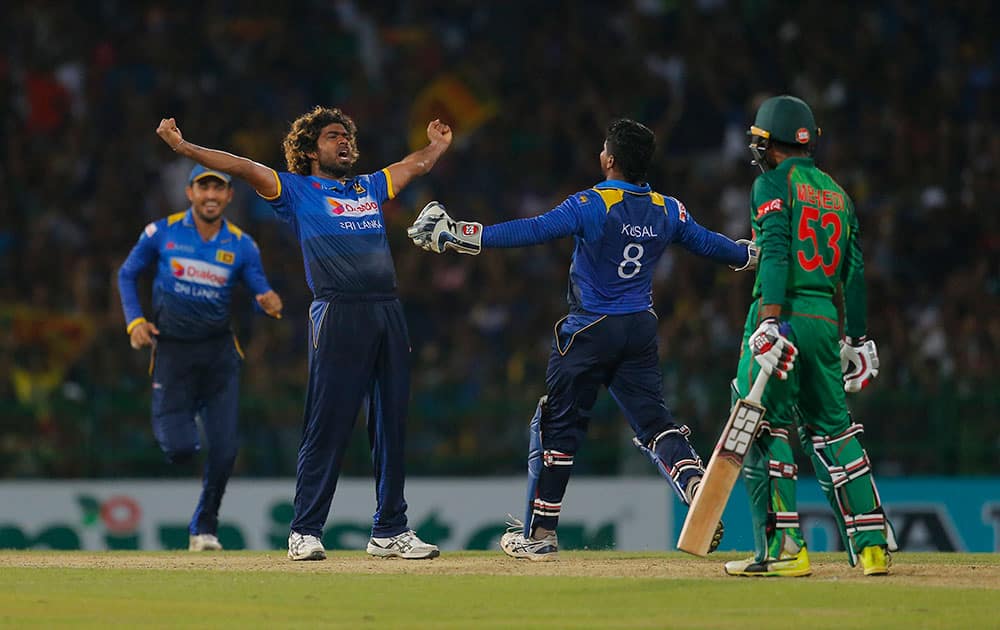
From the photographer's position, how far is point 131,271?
37.4 ft

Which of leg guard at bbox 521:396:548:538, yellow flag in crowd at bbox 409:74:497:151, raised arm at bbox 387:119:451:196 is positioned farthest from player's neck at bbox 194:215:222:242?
yellow flag in crowd at bbox 409:74:497:151

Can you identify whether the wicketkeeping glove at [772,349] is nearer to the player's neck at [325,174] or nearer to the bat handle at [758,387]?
the bat handle at [758,387]

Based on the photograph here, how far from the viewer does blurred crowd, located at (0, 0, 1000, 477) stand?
14891 millimetres

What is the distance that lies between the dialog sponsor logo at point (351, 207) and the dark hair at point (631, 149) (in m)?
1.35

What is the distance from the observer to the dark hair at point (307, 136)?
9312mm

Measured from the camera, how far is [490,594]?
25.2 feet

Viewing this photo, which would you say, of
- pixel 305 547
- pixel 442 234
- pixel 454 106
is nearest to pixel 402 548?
pixel 305 547

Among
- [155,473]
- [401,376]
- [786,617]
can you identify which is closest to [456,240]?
[401,376]

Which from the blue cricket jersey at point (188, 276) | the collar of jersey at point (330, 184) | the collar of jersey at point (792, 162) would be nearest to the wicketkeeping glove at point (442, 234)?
the collar of jersey at point (330, 184)

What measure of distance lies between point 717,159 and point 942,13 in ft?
11.2

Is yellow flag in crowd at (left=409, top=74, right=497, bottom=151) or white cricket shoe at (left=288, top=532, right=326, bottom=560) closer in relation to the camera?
white cricket shoe at (left=288, top=532, right=326, bottom=560)

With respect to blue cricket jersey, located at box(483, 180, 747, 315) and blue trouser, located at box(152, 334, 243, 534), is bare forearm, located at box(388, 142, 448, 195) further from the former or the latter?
blue trouser, located at box(152, 334, 243, 534)

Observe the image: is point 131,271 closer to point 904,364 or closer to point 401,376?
point 401,376

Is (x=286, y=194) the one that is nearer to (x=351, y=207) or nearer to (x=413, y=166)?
(x=351, y=207)
